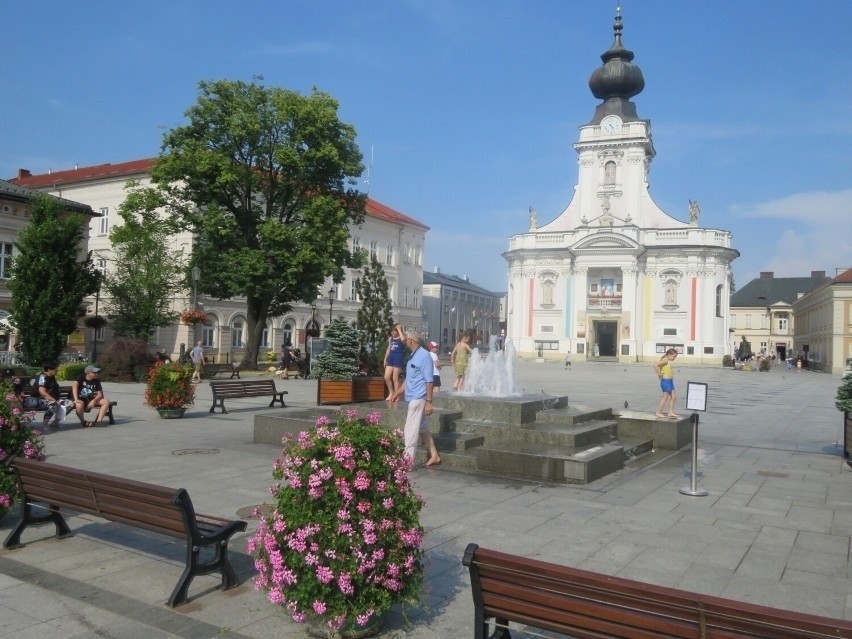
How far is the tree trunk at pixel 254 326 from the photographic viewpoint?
107 feet

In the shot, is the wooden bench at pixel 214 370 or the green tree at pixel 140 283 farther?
the green tree at pixel 140 283

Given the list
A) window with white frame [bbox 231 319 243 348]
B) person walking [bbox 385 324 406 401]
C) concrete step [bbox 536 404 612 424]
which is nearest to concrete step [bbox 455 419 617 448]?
concrete step [bbox 536 404 612 424]

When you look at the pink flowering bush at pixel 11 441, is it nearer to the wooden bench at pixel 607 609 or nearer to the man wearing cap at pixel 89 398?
the wooden bench at pixel 607 609

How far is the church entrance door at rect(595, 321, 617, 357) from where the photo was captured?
68.2m

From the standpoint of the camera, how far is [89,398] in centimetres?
1401

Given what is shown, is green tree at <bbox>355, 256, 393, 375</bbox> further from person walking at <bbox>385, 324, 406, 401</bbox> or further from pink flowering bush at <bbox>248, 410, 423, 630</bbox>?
pink flowering bush at <bbox>248, 410, 423, 630</bbox>

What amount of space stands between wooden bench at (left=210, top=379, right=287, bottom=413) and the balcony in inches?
2104

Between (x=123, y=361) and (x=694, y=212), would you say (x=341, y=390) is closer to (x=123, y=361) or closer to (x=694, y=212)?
(x=123, y=361)

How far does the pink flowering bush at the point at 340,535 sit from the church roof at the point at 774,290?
10720 cm

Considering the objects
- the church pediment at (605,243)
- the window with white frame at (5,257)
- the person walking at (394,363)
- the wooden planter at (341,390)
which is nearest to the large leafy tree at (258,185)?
the window with white frame at (5,257)

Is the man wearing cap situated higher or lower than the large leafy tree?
lower

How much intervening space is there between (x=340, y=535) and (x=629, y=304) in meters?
64.5

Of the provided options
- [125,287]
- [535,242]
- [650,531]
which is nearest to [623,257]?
[535,242]

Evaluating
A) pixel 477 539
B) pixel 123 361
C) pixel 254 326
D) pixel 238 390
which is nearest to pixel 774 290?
pixel 254 326
